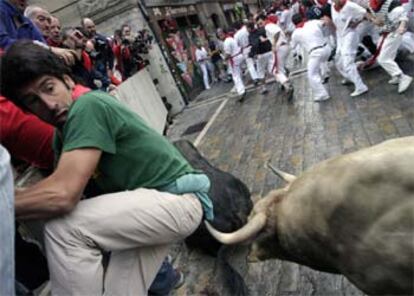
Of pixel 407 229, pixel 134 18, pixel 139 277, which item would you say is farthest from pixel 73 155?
pixel 134 18

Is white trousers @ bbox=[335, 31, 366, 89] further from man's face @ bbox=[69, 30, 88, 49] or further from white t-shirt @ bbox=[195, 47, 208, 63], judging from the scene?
white t-shirt @ bbox=[195, 47, 208, 63]

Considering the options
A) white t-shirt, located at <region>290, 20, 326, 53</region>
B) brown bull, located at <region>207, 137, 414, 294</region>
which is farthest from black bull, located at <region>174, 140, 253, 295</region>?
white t-shirt, located at <region>290, 20, 326, 53</region>

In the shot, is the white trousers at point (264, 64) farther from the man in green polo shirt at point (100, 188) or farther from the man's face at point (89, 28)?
the man in green polo shirt at point (100, 188)

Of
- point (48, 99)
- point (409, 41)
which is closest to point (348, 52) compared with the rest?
point (409, 41)

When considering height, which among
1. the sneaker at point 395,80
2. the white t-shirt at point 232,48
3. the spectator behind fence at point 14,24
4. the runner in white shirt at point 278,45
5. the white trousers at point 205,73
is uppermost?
the spectator behind fence at point 14,24

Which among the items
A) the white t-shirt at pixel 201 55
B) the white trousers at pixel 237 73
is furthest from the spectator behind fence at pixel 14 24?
the white t-shirt at pixel 201 55

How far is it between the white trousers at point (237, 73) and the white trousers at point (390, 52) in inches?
221

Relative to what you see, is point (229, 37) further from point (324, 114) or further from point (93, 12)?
point (324, 114)

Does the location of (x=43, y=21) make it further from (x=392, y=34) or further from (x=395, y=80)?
(x=395, y=80)

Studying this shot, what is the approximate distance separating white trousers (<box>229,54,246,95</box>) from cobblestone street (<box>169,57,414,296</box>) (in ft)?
5.77

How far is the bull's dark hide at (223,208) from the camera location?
4.96 metres

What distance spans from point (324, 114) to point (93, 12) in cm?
1145

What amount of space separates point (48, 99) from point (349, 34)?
8.67 meters

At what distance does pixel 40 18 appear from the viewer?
6.11 m
